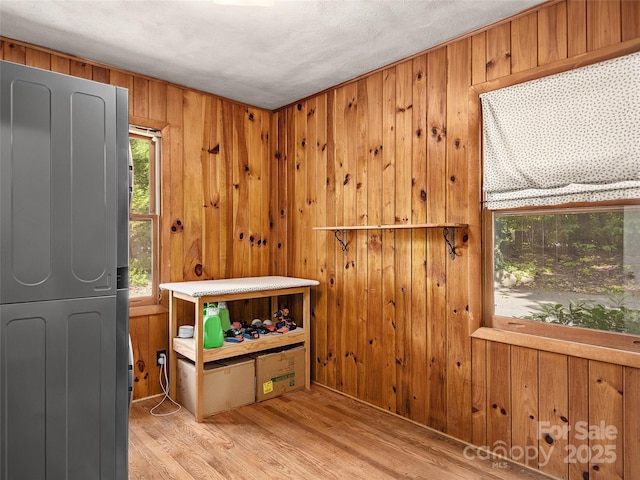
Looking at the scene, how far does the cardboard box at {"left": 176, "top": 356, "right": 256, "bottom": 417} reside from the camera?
2820 mm

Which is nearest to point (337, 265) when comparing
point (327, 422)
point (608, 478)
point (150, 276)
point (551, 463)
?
point (327, 422)

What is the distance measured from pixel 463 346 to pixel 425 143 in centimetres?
128

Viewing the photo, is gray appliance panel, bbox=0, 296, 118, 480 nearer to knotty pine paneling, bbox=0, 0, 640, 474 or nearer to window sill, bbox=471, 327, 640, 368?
knotty pine paneling, bbox=0, 0, 640, 474

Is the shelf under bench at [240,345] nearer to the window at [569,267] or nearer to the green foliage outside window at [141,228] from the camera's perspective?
the green foliage outside window at [141,228]

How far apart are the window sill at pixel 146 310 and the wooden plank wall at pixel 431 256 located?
116 centimetres

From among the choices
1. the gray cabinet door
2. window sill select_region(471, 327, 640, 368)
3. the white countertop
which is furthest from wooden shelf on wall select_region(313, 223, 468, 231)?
the gray cabinet door

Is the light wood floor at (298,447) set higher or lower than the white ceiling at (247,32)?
lower

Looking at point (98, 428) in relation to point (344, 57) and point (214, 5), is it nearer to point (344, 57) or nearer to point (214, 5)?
point (214, 5)

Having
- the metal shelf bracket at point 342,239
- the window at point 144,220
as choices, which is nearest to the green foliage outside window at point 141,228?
the window at point 144,220

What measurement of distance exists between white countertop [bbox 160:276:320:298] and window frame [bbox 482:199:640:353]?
1.34 m

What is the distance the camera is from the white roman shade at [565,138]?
191cm

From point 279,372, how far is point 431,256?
146 cm

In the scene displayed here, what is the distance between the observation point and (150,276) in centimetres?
321

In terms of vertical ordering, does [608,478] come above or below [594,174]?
below
